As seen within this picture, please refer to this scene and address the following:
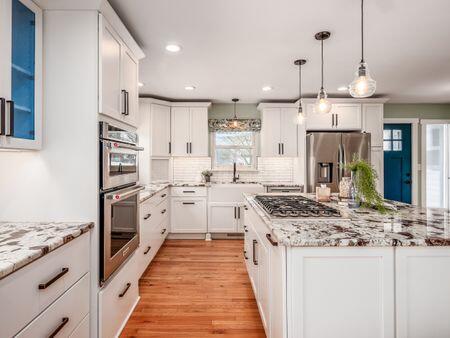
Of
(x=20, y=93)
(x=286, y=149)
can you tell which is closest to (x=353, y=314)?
(x=20, y=93)

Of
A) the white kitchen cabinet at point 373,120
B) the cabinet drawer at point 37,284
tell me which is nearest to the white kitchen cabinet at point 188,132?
the white kitchen cabinet at point 373,120

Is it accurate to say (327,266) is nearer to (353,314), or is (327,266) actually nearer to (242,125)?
(353,314)

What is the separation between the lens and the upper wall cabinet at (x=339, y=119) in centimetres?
462

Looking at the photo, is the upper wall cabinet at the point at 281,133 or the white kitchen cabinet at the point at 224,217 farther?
the upper wall cabinet at the point at 281,133

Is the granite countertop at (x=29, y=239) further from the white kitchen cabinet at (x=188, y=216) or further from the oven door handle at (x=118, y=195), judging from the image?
the white kitchen cabinet at (x=188, y=216)

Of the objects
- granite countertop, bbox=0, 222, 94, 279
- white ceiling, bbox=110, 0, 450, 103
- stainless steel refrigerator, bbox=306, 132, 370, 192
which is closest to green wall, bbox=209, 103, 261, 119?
white ceiling, bbox=110, 0, 450, 103

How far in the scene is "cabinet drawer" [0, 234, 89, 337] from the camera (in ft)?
3.31

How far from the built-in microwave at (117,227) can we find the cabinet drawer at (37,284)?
17cm

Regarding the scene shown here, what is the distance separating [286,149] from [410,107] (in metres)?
2.71

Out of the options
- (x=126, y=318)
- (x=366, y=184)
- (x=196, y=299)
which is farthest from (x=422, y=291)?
(x=126, y=318)

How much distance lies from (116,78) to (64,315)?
148cm

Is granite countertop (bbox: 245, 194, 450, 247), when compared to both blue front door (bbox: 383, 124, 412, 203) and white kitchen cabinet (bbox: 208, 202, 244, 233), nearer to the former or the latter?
white kitchen cabinet (bbox: 208, 202, 244, 233)

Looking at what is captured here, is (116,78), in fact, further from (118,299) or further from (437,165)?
(437,165)

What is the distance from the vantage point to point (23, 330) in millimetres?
1076
